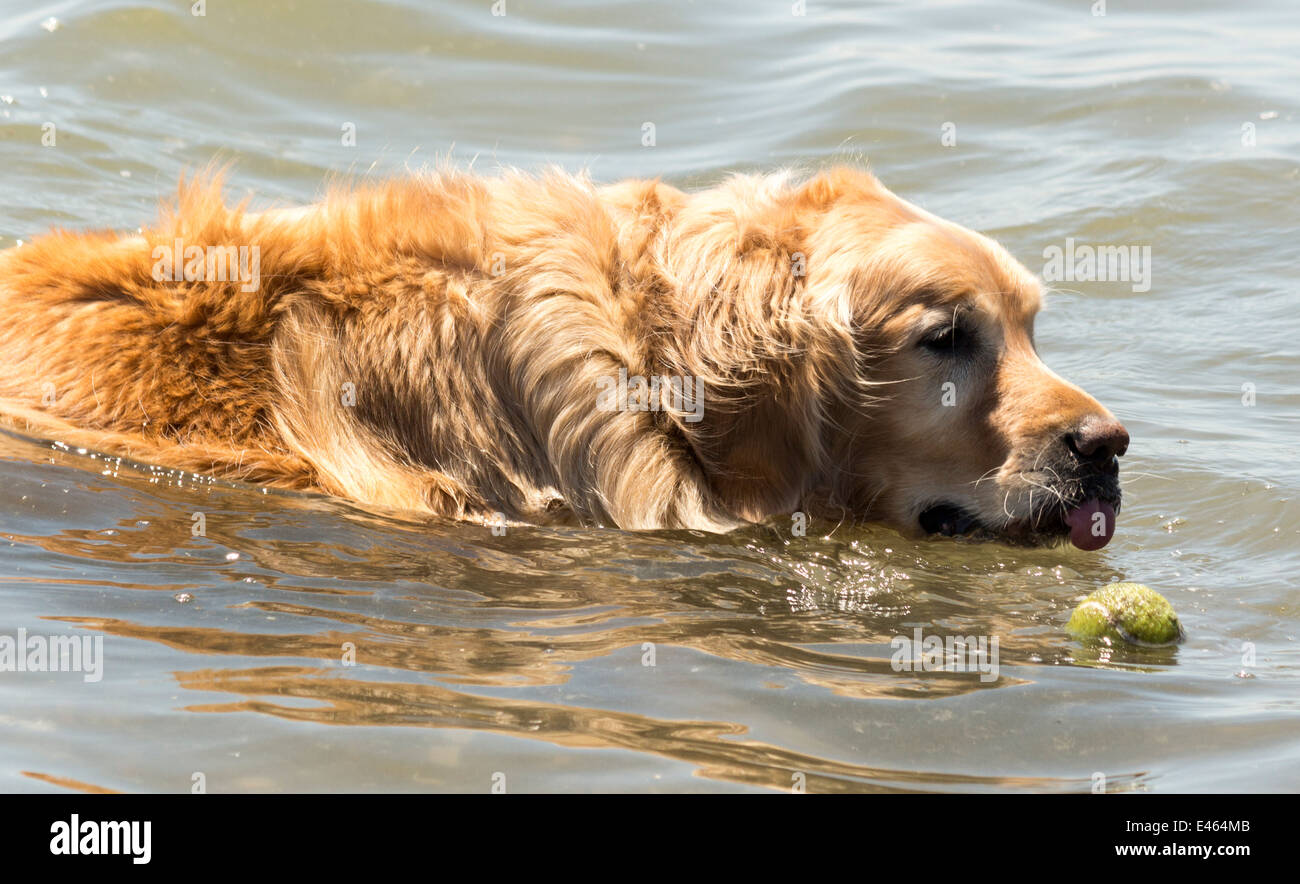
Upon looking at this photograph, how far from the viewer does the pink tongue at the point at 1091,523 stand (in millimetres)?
6023

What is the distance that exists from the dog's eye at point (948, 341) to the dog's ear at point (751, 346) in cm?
35

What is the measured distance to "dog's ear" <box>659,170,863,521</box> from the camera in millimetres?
5879

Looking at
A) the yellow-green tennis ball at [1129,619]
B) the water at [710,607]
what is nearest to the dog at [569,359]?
the water at [710,607]

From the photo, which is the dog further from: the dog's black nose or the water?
the water

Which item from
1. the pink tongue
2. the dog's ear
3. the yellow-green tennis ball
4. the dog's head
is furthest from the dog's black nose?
the dog's ear

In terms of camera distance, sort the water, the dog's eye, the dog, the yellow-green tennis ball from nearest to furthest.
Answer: the water, the yellow-green tennis ball, the dog, the dog's eye

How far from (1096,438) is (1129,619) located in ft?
3.14

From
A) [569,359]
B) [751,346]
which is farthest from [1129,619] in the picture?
[569,359]

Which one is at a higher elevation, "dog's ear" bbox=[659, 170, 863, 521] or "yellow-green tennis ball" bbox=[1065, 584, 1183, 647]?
"dog's ear" bbox=[659, 170, 863, 521]

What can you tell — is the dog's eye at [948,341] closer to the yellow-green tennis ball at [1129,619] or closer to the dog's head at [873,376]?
the dog's head at [873,376]
